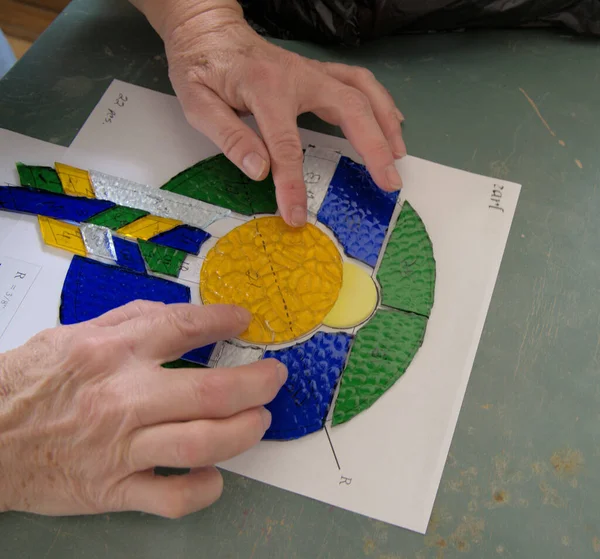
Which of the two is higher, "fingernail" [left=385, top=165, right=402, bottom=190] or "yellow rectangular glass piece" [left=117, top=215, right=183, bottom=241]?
"fingernail" [left=385, top=165, right=402, bottom=190]

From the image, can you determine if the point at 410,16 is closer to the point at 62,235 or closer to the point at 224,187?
the point at 224,187

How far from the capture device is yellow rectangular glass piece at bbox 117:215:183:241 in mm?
805

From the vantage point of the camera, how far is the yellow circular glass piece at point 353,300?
752mm

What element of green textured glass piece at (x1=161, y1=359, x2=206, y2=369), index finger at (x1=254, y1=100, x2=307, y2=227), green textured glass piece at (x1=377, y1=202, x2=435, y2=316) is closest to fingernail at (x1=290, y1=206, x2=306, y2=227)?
index finger at (x1=254, y1=100, x2=307, y2=227)

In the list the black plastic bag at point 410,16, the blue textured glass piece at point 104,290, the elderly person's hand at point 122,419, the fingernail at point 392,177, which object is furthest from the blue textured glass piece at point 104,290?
the black plastic bag at point 410,16

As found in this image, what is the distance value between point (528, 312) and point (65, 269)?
2.20 feet

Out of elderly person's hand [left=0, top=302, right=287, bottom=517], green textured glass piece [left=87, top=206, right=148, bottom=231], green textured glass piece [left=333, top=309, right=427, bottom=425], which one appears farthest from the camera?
green textured glass piece [left=87, top=206, right=148, bottom=231]

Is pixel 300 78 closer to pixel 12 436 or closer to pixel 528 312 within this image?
pixel 528 312

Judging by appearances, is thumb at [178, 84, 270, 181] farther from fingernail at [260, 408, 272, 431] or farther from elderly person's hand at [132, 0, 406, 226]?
fingernail at [260, 408, 272, 431]

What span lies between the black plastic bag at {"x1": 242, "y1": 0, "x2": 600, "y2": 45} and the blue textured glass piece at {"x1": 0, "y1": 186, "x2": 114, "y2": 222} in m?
0.47

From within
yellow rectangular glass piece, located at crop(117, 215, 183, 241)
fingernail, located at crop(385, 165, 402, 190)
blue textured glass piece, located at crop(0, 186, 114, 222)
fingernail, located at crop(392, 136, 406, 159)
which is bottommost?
yellow rectangular glass piece, located at crop(117, 215, 183, 241)

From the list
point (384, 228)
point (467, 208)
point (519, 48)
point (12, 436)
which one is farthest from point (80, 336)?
point (519, 48)

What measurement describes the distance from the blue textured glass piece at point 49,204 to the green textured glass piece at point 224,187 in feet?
0.37

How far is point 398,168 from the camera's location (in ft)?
2.84
